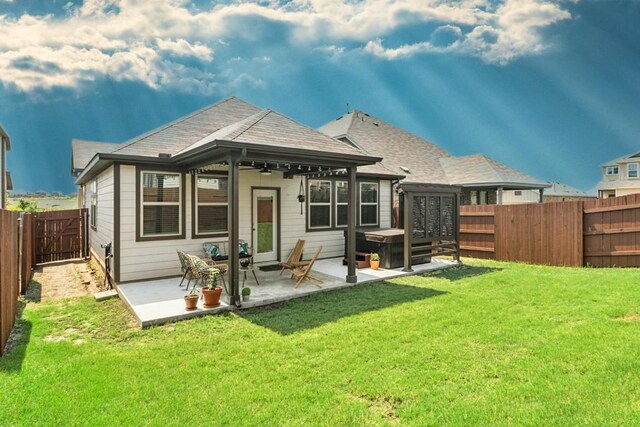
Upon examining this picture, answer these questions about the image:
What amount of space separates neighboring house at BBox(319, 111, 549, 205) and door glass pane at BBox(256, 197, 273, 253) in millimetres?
6551

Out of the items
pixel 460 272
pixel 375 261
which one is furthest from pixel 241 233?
pixel 460 272

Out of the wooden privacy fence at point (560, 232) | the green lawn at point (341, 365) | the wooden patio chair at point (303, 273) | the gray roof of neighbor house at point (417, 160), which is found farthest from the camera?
the gray roof of neighbor house at point (417, 160)

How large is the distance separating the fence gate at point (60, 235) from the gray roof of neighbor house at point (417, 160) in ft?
36.7

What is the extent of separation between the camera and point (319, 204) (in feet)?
34.7

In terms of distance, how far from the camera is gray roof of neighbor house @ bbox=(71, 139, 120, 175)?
17.1 m

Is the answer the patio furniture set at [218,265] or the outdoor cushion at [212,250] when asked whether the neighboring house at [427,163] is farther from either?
the outdoor cushion at [212,250]

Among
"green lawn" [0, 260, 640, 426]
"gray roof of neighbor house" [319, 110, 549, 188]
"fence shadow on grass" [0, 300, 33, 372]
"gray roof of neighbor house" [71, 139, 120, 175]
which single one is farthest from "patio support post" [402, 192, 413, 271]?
"gray roof of neighbor house" [71, 139, 120, 175]

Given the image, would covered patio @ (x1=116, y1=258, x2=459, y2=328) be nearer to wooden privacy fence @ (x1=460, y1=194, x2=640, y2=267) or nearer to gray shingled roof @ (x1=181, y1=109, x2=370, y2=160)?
wooden privacy fence @ (x1=460, y1=194, x2=640, y2=267)

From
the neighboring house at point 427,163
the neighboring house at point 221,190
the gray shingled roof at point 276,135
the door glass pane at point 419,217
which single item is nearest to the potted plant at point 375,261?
the door glass pane at point 419,217

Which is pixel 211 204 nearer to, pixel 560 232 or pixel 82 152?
pixel 560 232

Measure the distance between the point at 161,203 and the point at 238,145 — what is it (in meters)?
3.26

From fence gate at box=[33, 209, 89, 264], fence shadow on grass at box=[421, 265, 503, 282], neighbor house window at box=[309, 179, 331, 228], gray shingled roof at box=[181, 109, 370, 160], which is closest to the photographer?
gray shingled roof at box=[181, 109, 370, 160]

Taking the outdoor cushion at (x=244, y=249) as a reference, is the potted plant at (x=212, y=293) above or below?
below

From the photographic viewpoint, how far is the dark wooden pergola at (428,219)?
354 inches
